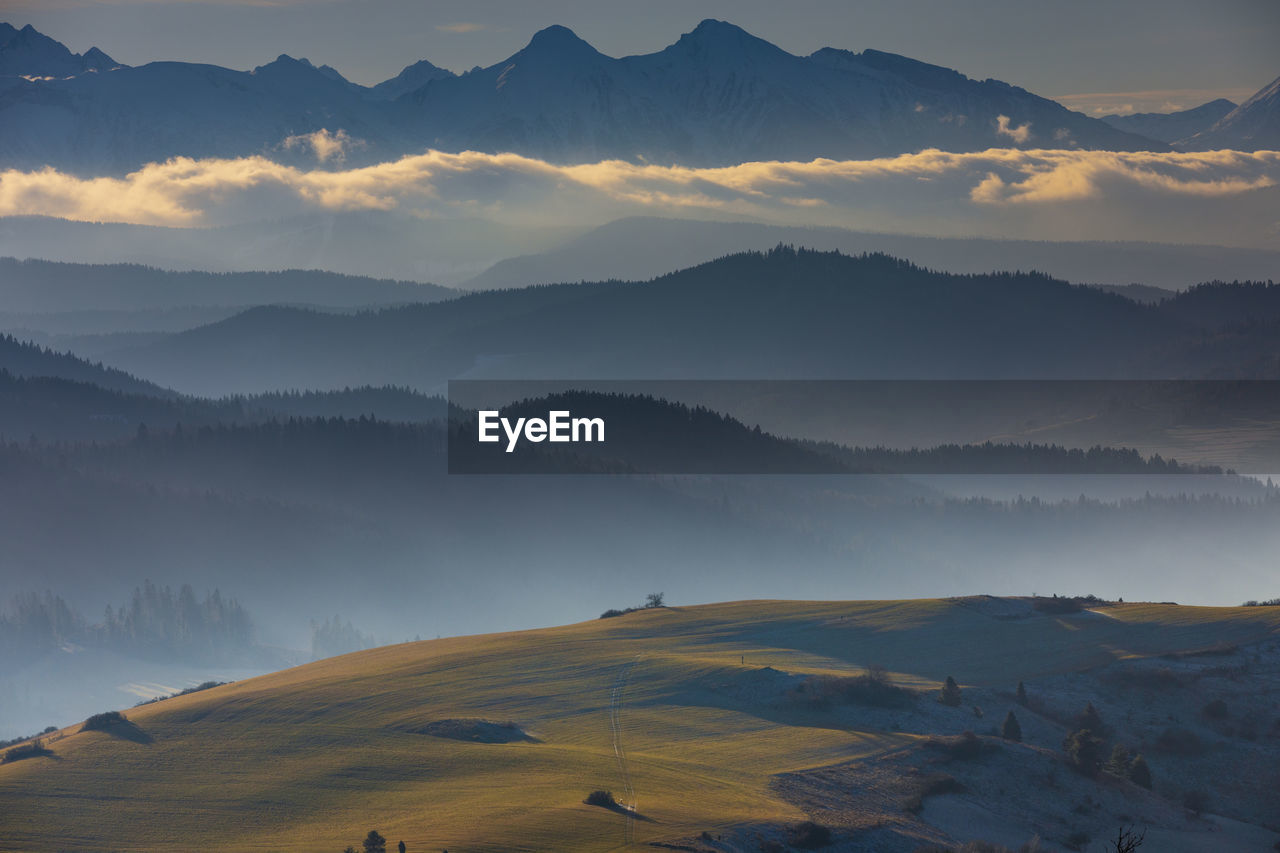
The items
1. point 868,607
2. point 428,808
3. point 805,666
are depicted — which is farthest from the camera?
point 868,607

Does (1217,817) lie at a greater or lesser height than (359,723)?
lesser

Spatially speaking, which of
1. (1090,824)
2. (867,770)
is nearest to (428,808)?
(867,770)

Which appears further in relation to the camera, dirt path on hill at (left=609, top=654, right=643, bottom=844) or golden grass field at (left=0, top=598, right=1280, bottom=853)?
golden grass field at (left=0, top=598, right=1280, bottom=853)

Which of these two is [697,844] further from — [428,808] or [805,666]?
[805,666]

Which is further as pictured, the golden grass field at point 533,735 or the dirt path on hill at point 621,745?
the golden grass field at point 533,735

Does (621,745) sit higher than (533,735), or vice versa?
(533,735)

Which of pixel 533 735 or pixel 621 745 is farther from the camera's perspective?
pixel 533 735

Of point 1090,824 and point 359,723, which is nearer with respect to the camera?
point 1090,824

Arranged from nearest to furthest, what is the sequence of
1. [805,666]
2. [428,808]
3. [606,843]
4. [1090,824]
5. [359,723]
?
[606,843] → [428,808] → [1090,824] → [359,723] → [805,666]
